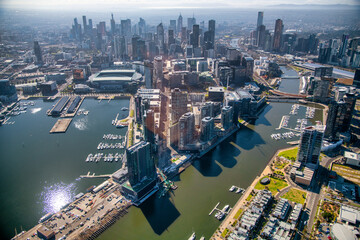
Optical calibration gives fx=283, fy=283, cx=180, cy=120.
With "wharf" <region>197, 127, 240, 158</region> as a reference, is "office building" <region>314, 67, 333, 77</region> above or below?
above

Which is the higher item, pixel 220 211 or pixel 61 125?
pixel 220 211

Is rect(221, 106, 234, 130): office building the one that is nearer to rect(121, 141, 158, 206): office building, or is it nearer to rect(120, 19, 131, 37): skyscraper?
rect(121, 141, 158, 206): office building

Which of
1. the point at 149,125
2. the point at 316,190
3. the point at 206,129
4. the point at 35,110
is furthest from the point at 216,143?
the point at 35,110

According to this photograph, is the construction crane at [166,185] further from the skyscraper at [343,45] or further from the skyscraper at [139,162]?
the skyscraper at [343,45]

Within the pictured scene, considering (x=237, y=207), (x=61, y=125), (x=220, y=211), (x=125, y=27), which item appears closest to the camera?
(x=220, y=211)

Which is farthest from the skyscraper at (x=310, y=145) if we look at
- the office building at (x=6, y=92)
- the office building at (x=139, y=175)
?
the office building at (x=6, y=92)

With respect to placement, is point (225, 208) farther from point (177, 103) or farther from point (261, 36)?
point (261, 36)

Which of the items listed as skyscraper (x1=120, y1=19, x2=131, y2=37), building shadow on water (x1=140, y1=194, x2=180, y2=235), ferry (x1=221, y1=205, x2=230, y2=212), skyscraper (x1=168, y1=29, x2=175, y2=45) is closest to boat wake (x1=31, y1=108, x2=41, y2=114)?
building shadow on water (x1=140, y1=194, x2=180, y2=235)
